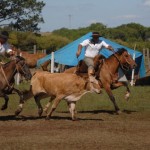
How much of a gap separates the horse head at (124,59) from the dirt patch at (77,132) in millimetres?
1641

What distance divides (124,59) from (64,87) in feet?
10.5

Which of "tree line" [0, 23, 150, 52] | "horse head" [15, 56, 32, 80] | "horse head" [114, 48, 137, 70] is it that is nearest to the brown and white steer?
"horse head" [15, 56, 32, 80]

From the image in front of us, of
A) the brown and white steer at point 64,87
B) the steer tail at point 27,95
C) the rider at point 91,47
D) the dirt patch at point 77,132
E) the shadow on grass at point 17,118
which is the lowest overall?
the shadow on grass at point 17,118

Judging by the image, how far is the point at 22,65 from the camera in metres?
13.3

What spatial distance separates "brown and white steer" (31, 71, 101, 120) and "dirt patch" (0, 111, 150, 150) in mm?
566

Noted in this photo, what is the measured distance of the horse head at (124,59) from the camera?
15666 millimetres

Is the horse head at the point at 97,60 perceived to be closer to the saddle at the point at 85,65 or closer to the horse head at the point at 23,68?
the saddle at the point at 85,65

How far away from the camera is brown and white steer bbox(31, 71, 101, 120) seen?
518 inches

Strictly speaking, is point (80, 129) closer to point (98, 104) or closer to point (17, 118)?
point (17, 118)

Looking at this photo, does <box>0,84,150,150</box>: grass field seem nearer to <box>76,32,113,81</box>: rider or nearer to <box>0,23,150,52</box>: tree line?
<box>76,32,113,81</box>: rider

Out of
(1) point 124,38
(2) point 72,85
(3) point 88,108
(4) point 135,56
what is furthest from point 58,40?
(2) point 72,85

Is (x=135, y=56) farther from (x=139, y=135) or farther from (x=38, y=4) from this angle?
(x=38, y=4)

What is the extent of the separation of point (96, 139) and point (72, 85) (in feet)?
9.79

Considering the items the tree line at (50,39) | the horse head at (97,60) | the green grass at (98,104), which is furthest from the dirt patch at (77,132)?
the tree line at (50,39)
